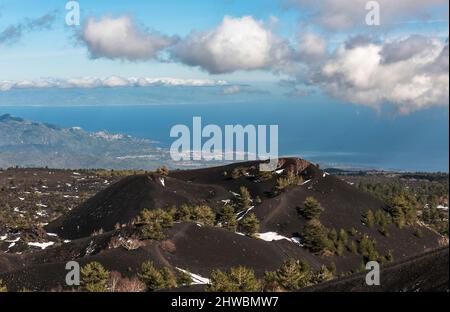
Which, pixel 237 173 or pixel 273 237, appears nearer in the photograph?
pixel 273 237

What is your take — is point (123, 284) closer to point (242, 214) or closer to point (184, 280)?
point (184, 280)

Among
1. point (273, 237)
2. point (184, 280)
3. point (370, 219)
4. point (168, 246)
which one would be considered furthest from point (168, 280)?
point (370, 219)

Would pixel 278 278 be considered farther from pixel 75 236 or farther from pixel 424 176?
pixel 424 176

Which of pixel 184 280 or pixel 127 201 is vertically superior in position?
pixel 127 201

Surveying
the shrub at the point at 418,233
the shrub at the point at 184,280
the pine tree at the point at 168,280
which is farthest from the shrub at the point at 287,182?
the pine tree at the point at 168,280

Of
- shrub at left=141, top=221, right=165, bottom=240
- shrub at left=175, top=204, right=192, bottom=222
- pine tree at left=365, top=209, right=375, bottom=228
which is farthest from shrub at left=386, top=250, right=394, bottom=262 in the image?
shrub at left=141, top=221, right=165, bottom=240

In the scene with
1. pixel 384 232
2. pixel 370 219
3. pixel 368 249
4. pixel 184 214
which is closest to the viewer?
pixel 368 249
